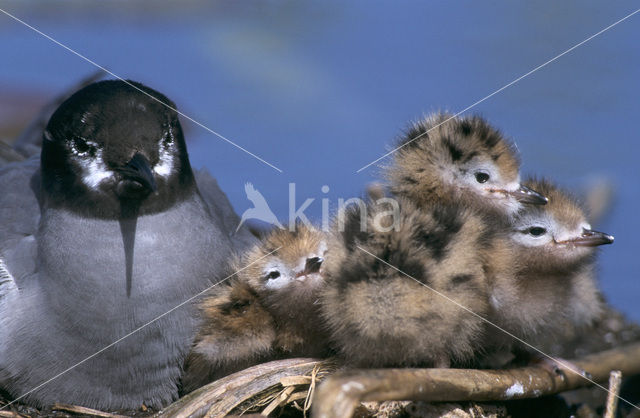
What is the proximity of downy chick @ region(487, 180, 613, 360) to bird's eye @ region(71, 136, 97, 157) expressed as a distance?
1.31m

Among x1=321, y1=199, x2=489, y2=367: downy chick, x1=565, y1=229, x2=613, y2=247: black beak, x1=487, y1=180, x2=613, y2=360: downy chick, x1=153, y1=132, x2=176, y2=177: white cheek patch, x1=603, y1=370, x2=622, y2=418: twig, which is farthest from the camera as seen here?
x1=153, y1=132, x2=176, y2=177: white cheek patch

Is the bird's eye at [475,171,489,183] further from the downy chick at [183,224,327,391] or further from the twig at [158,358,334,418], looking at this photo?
the twig at [158,358,334,418]

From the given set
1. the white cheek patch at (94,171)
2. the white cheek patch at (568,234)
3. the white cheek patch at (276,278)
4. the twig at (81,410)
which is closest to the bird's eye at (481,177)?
the white cheek patch at (568,234)

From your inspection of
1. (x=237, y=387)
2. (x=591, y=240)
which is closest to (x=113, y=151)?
(x=237, y=387)

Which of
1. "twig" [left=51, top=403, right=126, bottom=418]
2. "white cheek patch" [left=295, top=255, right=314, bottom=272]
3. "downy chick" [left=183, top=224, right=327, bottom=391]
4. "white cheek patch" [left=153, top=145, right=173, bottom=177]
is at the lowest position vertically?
"twig" [left=51, top=403, right=126, bottom=418]

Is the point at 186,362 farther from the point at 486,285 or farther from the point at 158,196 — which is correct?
the point at 486,285

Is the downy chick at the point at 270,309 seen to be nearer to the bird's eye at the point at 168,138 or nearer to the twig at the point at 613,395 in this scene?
the bird's eye at the point at 168,138

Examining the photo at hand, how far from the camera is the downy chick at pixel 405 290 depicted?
2242mm

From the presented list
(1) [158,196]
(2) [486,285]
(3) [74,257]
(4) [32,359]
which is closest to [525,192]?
(2) [486,285]

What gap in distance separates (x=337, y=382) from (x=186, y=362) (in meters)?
0.94

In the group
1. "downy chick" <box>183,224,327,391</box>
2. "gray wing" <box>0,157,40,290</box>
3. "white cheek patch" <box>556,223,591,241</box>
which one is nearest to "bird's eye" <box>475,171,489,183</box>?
"white cheek patch" <box>556,223,591,241</box>

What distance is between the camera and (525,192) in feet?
8.83

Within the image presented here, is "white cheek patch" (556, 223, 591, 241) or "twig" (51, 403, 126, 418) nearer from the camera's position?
"white cheek patch" (556, 223, 591, 241)

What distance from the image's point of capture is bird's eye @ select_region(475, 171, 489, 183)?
8.96ft
